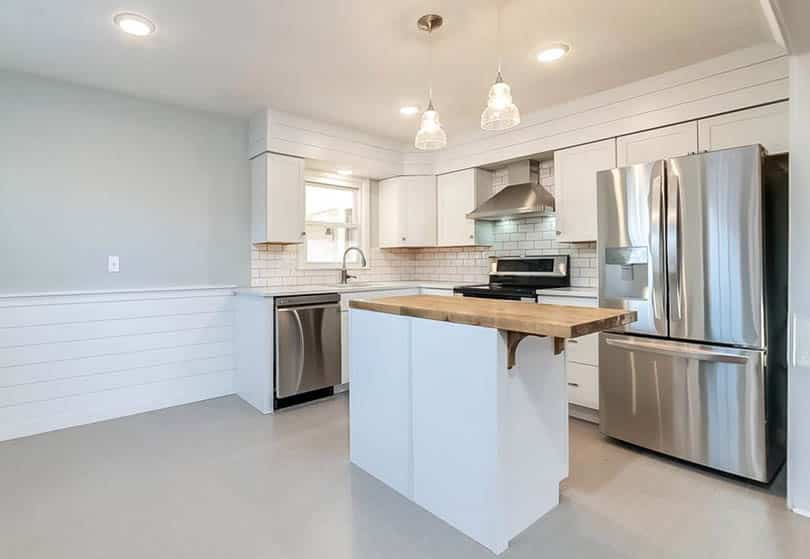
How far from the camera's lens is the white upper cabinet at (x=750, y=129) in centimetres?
247

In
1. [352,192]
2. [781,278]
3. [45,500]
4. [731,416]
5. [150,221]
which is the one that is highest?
[352,192]

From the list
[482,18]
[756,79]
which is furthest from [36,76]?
[756,79]

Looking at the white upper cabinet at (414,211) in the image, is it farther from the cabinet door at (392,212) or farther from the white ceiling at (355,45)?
the white ceiling at (355,45)

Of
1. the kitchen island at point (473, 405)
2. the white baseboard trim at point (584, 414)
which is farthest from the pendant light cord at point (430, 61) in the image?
the white baseboard trim at point (584, 414)

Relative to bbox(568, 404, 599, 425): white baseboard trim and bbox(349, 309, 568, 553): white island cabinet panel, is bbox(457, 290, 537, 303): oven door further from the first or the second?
bbox(349, 309, 568, 553): white island cabinet panel

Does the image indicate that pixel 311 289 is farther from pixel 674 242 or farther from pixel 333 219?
pixel 674 242

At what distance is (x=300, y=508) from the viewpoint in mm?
1968

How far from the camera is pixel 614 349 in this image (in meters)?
2.63

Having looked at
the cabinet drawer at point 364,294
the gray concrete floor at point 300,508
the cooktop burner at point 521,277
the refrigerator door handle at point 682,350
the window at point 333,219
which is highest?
the window at point 333,219

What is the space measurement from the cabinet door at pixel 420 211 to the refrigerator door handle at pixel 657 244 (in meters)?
2.42

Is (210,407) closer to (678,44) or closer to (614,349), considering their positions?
(614,349)

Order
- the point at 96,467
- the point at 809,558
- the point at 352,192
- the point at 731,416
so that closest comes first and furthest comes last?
the point at 809,558, the point at 731,416, the point at 96,467, the point at 352,192

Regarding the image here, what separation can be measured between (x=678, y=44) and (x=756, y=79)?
1.77 ft

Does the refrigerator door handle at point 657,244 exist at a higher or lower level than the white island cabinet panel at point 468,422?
higher
